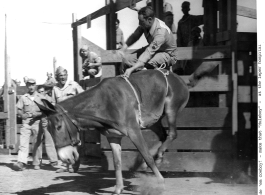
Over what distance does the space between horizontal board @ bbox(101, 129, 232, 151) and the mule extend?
967mm

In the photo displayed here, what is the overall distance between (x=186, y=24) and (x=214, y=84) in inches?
61.2

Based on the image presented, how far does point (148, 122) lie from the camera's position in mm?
6430

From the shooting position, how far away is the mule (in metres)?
5.76

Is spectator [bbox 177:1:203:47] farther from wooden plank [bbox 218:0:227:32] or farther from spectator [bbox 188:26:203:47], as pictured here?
wooden plank [bbox 218:0:227:32]

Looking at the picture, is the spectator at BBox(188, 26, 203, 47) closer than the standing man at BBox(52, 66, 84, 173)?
Yes

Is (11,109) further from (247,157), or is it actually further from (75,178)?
(247,157)

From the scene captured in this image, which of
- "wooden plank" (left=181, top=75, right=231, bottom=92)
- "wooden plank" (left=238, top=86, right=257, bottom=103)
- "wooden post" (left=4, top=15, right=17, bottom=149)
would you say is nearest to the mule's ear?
"wooden plank" (left=181, top=75, right=231, bottom=92)

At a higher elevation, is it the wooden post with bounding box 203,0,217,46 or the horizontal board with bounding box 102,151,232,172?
the wooden post with bounding box 203,0,217,46

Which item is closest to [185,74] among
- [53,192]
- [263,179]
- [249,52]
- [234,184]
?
[249,52]

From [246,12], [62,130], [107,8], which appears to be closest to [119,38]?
[107,8]

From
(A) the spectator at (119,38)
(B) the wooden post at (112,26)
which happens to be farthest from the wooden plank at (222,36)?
(A) the spectator at (119,38)

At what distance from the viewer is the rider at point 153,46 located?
6613mm

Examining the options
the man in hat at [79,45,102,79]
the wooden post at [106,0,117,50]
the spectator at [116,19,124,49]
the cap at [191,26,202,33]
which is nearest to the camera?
the cap at [191,26,202,33]

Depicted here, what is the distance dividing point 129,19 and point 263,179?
543cm
